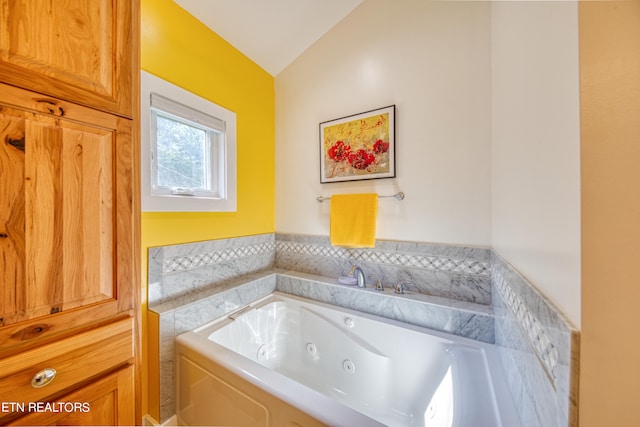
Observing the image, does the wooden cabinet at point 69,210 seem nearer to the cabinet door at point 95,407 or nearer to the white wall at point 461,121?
the cabinet door at point 95,407

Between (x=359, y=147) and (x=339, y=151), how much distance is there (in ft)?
0.55

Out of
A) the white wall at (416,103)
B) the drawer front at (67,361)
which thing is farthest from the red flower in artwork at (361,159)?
the drawer front at (67,361)

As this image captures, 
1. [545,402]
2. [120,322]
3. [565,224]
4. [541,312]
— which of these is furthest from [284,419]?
[565,224]

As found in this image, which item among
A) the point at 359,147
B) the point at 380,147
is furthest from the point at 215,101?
the point at 380,147

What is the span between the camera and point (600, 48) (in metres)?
0.45

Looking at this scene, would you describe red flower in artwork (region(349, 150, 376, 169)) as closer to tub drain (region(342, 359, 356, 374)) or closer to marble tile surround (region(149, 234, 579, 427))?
marble tile surround (region(149, 234, 579, 427))

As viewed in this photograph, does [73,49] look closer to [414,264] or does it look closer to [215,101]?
[215,101]

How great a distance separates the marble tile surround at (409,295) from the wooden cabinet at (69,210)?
0.57 m

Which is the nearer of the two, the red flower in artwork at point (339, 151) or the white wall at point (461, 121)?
the white wall at point (461, 121)

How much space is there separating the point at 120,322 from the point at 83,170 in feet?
1.62

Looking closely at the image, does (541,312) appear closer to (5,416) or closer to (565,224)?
(565,224)

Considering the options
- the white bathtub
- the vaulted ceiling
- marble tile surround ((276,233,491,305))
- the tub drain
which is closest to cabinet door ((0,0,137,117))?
the vaulted ceiling

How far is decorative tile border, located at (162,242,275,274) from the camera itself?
141 cm

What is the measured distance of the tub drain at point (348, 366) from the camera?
Result: 1.45m
